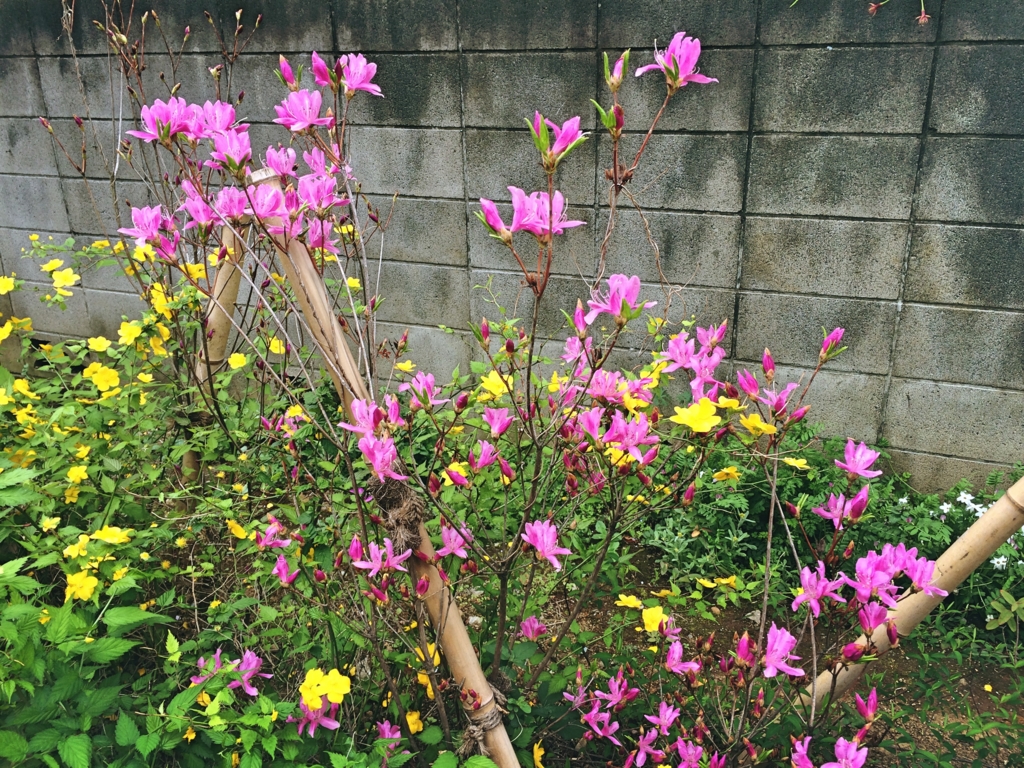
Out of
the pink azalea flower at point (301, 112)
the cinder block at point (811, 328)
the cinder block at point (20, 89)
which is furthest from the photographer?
the cinder block at point (20, 89)

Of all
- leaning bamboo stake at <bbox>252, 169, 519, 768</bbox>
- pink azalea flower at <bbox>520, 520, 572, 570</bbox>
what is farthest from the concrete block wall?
pink azalea flower at <bbox>520, 520, 572, 570</bbox>

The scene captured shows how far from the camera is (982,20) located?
2.42 m

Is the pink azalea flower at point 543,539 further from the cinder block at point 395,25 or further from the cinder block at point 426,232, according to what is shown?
the cinder block at point 395,25

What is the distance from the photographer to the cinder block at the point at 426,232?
329 cm

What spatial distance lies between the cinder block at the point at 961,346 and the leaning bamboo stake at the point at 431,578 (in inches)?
86.7

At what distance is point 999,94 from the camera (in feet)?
8.09

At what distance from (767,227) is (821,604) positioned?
177 centimetres

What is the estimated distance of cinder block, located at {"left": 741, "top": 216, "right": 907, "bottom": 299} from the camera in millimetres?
2730

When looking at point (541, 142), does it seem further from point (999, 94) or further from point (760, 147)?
point (999, 94)

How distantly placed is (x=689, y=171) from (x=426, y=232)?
1.19 meters

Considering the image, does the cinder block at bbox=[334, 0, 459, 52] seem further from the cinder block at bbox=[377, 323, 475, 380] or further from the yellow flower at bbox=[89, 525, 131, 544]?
the yellow flower at bbox=[89, 525, 131, 544]

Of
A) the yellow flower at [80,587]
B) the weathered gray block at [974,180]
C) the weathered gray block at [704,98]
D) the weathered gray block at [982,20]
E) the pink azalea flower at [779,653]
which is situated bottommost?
the pink azalea flower at [779,653]

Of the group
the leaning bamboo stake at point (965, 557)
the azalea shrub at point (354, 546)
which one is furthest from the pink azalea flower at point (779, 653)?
the leaning bamboo stake at point (965, 557)

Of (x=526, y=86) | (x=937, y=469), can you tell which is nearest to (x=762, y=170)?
(x=526, y=86)
